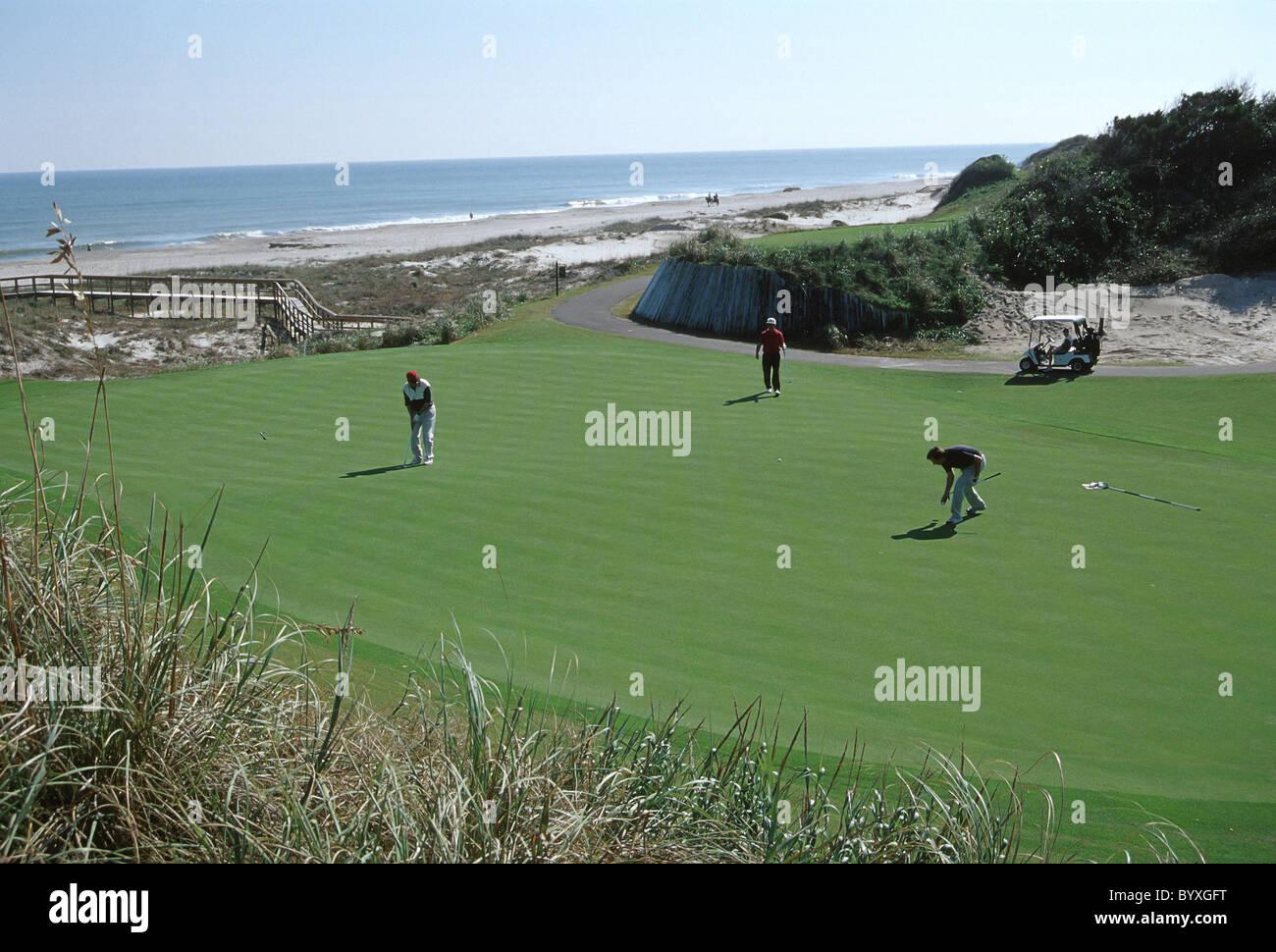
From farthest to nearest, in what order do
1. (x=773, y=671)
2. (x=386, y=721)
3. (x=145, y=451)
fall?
(x=145, y=451) → (x=773, y=671) → (x=386, y=721)

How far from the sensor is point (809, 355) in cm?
3250

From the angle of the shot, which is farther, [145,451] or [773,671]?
[145,451]

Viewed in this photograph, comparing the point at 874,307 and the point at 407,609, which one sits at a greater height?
the point at 874,307

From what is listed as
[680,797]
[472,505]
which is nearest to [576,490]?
[472,505]

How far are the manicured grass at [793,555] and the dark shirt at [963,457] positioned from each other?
746 millimetres

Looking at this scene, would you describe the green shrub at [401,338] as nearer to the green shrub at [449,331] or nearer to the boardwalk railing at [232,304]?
the green shrub at [449,331]

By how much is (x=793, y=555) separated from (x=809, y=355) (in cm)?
2202

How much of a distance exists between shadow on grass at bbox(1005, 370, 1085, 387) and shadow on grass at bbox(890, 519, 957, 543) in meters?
16.6

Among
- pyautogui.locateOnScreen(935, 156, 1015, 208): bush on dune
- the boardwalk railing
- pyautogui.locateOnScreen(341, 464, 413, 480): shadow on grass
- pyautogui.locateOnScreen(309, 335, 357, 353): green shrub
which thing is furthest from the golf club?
pyautogui.locateOnScreen(935, 156, 1015, 208): bush on dune

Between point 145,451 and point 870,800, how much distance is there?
14.0 m

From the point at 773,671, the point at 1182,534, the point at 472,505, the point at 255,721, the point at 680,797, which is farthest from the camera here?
the point at 472,505

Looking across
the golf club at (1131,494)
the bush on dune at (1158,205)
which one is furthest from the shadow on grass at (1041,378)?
the golf club at (1131,494)

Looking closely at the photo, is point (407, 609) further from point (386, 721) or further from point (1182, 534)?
point (1182, 534)

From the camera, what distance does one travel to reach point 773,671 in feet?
28.0
